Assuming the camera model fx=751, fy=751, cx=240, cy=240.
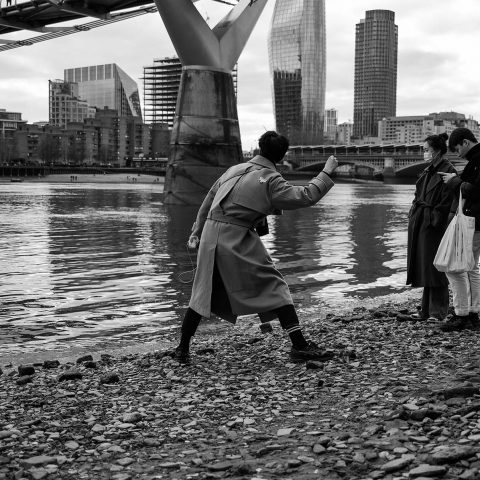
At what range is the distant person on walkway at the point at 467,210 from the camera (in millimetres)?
6773

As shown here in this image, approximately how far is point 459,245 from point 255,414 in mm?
3032

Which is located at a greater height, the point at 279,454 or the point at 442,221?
the point at 442,221

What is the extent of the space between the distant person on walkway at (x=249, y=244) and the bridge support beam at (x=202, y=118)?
36.2 meters

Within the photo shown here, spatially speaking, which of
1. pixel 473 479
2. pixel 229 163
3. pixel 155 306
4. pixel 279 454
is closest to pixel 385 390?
pixel 279 454

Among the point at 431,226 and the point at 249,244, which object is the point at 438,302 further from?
the point at 249,244

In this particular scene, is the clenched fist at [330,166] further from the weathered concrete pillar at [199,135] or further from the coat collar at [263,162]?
the weathered concrete pillar at [199,135]

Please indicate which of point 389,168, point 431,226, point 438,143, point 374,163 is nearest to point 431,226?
point 431,226

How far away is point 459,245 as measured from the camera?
682 centimetres

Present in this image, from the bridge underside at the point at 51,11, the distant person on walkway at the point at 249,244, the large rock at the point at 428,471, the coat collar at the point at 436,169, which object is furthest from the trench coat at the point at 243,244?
the bridge underside at the point at 51,11

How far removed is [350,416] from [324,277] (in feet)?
32.8

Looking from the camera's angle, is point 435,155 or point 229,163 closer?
point 435,155

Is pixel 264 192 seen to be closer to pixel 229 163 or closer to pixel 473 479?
pixel 473 479

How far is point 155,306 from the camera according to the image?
11.2 metres

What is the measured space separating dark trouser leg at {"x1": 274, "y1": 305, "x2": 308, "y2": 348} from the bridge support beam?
36.2 m
